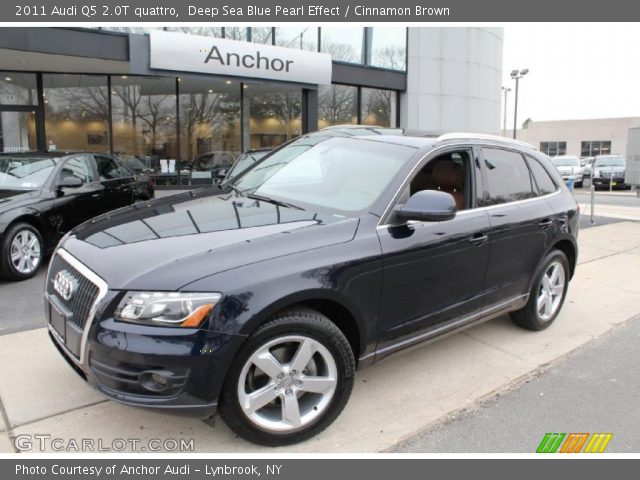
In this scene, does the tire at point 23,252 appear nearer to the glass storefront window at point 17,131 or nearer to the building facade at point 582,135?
the glass storefront window at point 17,131

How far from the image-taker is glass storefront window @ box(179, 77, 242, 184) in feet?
51.1

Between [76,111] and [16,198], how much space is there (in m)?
9.67

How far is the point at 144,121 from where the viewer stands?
15266 mm

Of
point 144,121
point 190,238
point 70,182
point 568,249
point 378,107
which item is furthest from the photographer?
point 378,107

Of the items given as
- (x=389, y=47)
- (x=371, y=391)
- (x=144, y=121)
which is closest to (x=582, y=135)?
(x=389, y=47)

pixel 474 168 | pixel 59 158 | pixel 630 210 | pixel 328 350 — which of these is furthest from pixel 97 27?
pixel 630 210

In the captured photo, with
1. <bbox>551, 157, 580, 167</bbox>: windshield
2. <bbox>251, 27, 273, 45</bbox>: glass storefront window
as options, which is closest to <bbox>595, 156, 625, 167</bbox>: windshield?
<bbox>551, 157, 580, 167</bbox>: windshield

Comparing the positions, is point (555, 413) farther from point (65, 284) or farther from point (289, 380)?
point (65, 284)

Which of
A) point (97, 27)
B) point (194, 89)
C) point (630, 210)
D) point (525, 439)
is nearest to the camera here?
A: point (525, 439)

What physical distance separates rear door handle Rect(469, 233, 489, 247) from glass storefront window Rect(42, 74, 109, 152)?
530 inches

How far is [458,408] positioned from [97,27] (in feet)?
39.1

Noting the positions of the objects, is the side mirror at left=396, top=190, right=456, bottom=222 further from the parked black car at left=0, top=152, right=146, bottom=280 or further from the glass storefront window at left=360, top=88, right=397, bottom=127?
the glass storefront window at left=360, top=88, right=397, bottom=127
